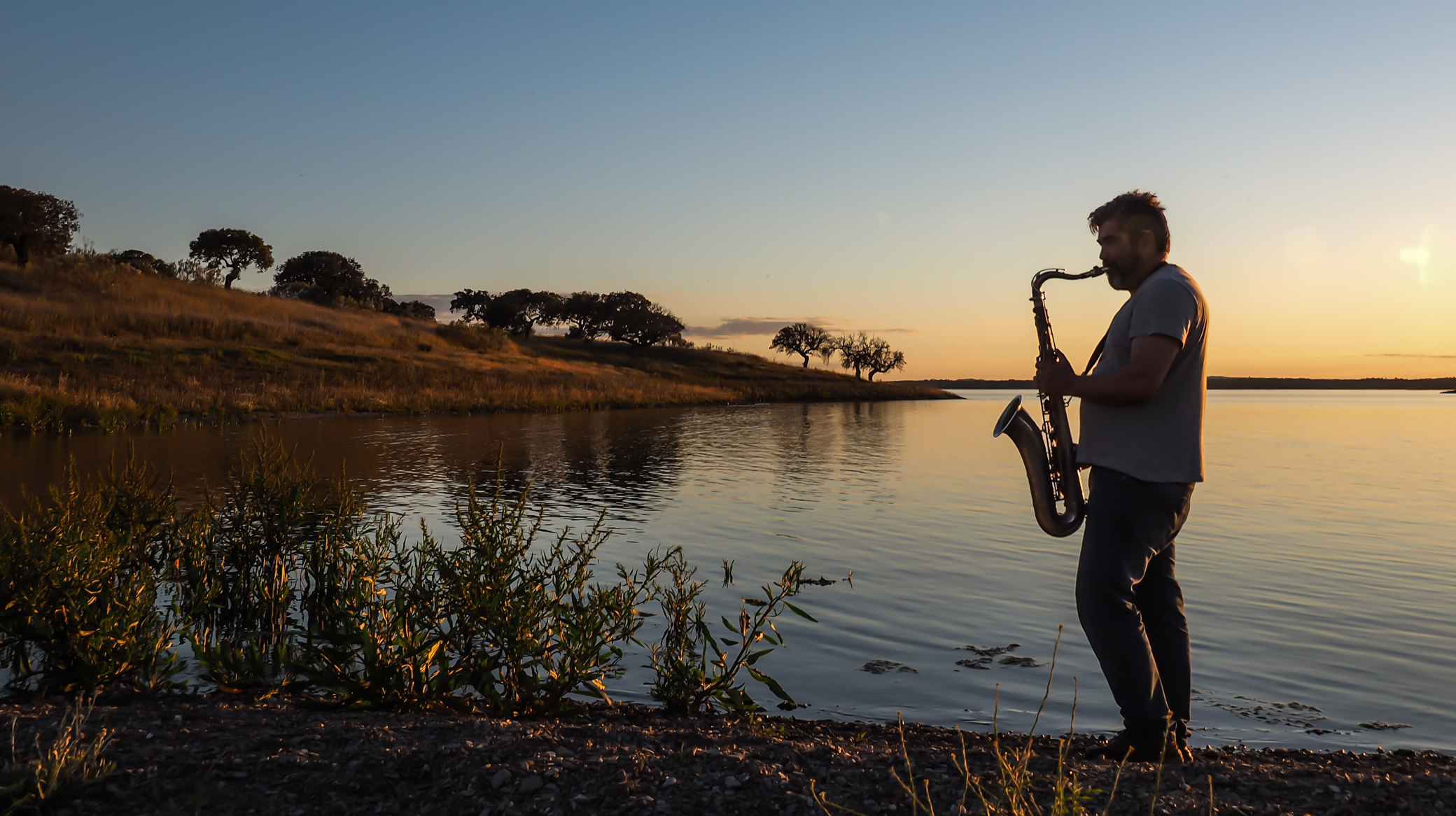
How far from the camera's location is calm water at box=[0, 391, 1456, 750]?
19.8ft

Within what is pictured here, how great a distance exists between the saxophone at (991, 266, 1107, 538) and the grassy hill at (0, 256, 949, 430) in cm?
2761

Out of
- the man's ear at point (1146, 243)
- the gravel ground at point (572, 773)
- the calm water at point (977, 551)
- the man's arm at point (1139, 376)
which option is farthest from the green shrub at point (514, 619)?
the man's ear at point (1146, 243)

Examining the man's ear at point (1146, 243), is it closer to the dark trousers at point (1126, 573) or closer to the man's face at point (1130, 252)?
the man's face at point (1130, 252)

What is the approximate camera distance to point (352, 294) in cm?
10438

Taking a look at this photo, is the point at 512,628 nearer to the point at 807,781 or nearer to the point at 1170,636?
the point at 807,781

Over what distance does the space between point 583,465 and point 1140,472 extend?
1857 cm

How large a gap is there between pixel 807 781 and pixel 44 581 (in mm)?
4412

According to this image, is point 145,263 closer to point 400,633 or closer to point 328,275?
point 328,275

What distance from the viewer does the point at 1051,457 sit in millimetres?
5230

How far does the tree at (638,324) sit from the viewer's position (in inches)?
4547

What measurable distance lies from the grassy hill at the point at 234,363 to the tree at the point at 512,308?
111 feet

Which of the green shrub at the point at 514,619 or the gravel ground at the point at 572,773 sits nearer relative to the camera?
the gravel ground at the point at 572,773

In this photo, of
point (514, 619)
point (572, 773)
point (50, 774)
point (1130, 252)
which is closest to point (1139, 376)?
point (1130, 252)

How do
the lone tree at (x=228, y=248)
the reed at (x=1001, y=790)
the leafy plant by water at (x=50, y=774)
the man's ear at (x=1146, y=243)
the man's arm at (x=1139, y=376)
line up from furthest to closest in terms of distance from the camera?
the lone tree at (x=228, y=248) → the man's ear at (x=1146, y=243) → the man's arm at (x=1139, y=376) → the leafy plant by water at (x=50, y=774) → the reed at (x=1001, y=790)
